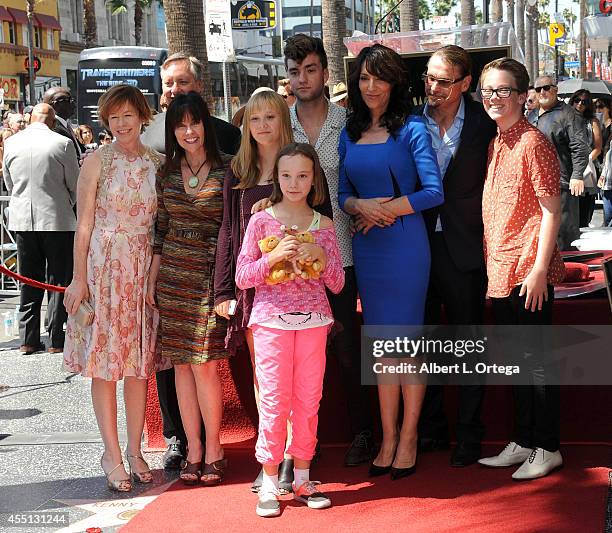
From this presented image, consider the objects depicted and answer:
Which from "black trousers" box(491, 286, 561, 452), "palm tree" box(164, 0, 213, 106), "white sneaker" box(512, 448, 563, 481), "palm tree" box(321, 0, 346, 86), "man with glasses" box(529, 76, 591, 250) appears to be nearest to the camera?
"black trousers" box(491, 286, 561, 452)

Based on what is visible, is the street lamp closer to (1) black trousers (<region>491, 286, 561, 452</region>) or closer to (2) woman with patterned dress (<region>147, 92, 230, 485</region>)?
(2) woman with patterned dress (<region>147, 92, 230, 485</region>)

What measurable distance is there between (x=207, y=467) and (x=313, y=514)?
30.0 inches

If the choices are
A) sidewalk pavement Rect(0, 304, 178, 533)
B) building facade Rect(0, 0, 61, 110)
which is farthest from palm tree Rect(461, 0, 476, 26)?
sidewalk pavement Rect(0, 304, 178, 533)

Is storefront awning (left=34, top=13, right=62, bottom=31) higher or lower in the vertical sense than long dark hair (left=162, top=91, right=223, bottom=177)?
higher

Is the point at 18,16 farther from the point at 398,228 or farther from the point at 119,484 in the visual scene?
the point at 398,228

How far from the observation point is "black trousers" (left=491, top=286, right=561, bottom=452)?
4961mm

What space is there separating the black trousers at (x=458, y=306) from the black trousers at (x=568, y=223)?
3.39 meters

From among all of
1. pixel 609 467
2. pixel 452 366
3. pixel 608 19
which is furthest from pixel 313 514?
pixel 608 19

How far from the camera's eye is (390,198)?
199 inches

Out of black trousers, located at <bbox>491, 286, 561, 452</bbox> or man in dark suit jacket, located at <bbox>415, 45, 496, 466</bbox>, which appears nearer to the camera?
black trousers, located at <bbox>491, 286, 561, 452</bbox>

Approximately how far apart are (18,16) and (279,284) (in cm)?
5272

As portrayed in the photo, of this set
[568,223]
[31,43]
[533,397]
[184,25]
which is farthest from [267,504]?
Result: [31,43]

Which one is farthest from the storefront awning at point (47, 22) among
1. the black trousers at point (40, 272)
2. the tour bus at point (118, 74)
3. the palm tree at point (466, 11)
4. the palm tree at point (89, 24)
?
the black trousers at point (40, 272)

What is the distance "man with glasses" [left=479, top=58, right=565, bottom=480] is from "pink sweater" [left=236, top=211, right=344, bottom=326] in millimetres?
810
